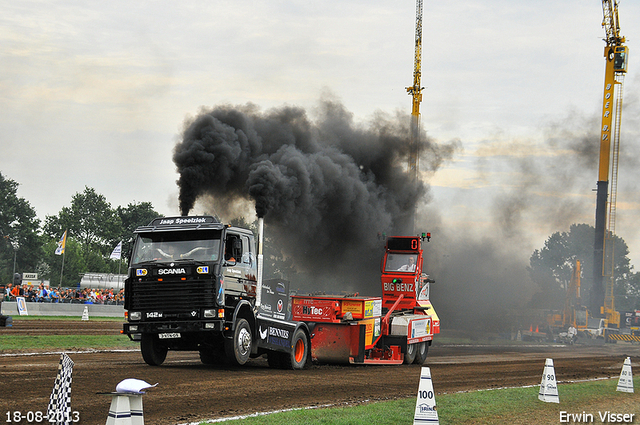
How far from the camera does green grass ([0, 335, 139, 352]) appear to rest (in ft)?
65.8

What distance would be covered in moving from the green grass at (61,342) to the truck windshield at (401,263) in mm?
9638

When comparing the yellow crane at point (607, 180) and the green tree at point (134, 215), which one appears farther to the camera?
the green tree at point (134, 215)

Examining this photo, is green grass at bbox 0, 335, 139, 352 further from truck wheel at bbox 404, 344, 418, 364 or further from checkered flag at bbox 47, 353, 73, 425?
checkered flag at bbox 47, 353, 73, 425

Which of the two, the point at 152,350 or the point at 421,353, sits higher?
the point at 152,350

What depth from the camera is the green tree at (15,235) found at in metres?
99.5

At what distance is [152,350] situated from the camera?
16.0m

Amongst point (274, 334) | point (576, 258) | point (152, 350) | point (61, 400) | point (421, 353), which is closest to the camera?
point (61, 400)

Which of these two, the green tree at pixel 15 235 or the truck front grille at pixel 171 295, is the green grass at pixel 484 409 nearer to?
the truck front grille at pixel 171 295

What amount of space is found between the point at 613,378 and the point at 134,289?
1472 centimetres

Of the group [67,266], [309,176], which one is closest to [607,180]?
[309,176]

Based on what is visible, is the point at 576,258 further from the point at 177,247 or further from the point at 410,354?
the point at 177,247

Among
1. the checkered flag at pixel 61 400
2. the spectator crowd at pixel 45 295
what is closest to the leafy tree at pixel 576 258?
the spectator crowd at pixel 45 295

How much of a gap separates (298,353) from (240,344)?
2863 mm

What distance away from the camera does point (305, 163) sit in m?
34.0
